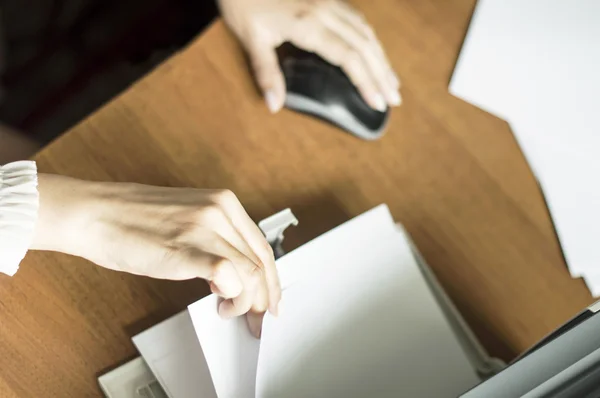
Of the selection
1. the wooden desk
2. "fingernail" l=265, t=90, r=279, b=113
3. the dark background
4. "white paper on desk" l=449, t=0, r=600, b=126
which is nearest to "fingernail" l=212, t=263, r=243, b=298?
the wooden desk

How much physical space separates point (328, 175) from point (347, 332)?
18 centimetres

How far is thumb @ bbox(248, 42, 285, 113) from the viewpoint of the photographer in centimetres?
69

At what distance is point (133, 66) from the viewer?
3.69 ft

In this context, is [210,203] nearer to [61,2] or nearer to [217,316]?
[217,316]

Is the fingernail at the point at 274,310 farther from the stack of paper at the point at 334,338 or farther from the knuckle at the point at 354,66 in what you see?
the knuckle at the point at 354,66

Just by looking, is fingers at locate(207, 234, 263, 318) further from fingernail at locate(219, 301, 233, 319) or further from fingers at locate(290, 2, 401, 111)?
fingers at locate(290, 2, 401, 111)

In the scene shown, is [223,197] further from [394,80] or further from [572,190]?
[572,190]

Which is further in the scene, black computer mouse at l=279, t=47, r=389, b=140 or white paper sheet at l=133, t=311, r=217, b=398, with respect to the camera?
black computer mouse at l=279, t=47, r=389, b=140

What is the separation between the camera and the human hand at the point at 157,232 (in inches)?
22.1

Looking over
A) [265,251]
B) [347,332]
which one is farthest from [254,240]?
[347,332]

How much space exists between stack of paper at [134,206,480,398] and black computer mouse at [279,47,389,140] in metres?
0.12

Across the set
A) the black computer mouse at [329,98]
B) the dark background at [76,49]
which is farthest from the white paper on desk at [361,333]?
the dark background at [76,49]

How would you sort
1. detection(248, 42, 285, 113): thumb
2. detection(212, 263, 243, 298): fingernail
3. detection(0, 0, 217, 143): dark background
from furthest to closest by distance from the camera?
detection(0, 0, 217, 143): dark background
detection(248, 42, 285, 113): thumb
detection(212, 263, 243, 298): fingernail

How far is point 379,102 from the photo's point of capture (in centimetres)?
72
